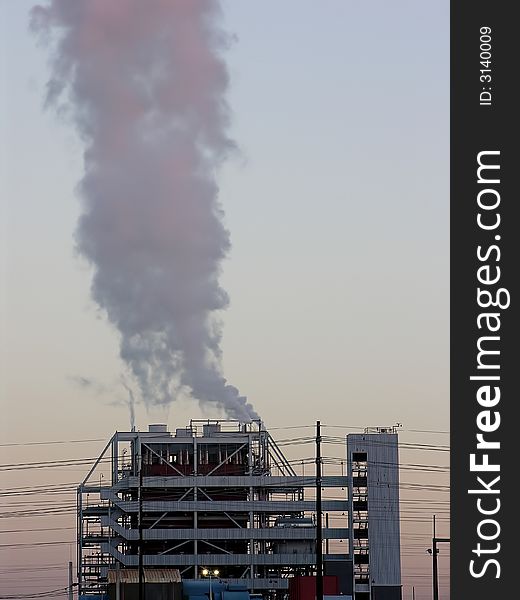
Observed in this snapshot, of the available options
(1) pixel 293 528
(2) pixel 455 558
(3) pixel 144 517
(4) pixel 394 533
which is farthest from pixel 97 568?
(2) pixel 455 558

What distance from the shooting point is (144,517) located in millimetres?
190625

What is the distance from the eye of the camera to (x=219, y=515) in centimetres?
19400

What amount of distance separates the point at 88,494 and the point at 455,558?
169413 millimetres

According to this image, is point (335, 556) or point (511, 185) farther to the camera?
point (335, 556)

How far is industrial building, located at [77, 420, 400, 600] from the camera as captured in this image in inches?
7426

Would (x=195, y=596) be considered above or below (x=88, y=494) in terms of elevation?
below

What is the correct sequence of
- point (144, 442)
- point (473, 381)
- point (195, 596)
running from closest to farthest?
point (473, 381) < point (195, 596) < point (144, 442)

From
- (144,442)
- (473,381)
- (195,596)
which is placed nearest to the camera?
(473,381)

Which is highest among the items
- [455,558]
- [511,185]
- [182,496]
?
[182,496]

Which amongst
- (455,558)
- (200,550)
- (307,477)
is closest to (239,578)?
(200,550)

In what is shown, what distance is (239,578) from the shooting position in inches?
7461

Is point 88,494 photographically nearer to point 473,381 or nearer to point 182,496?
point 182,496

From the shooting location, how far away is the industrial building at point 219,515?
189 m

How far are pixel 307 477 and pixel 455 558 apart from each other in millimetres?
169094
